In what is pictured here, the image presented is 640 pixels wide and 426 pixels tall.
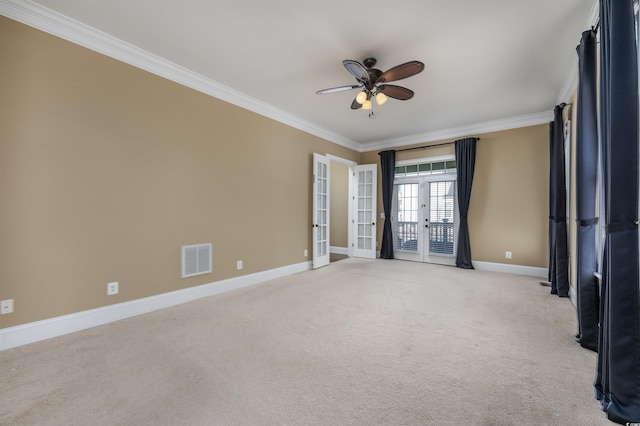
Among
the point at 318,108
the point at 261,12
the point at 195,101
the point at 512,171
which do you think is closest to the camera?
the point at 261,12

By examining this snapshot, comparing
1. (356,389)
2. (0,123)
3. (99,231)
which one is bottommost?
(356,389)

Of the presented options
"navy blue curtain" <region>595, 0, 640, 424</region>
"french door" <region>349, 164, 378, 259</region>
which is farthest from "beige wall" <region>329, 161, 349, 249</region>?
"navy blue curtain" <region>595, 0, 640, 424</region>

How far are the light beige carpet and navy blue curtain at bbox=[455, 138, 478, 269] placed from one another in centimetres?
213

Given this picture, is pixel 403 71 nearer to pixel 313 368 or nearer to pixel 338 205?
pixel 313 368

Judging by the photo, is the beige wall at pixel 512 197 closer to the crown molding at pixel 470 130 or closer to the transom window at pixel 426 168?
the crown molding at pixel 470 130

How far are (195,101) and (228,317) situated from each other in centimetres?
281

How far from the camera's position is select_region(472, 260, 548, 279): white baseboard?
491 centimetres

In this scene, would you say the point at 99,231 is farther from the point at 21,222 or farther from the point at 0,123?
the point at 0,123

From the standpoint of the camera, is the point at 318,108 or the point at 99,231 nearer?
the point at 99,231

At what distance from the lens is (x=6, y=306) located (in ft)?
7.50

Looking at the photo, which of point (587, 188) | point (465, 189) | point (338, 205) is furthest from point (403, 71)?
point (338, 205)

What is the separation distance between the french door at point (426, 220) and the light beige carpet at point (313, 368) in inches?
101

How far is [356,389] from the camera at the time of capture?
1775mm

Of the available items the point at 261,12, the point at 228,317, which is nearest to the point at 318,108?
the point at 261,12
